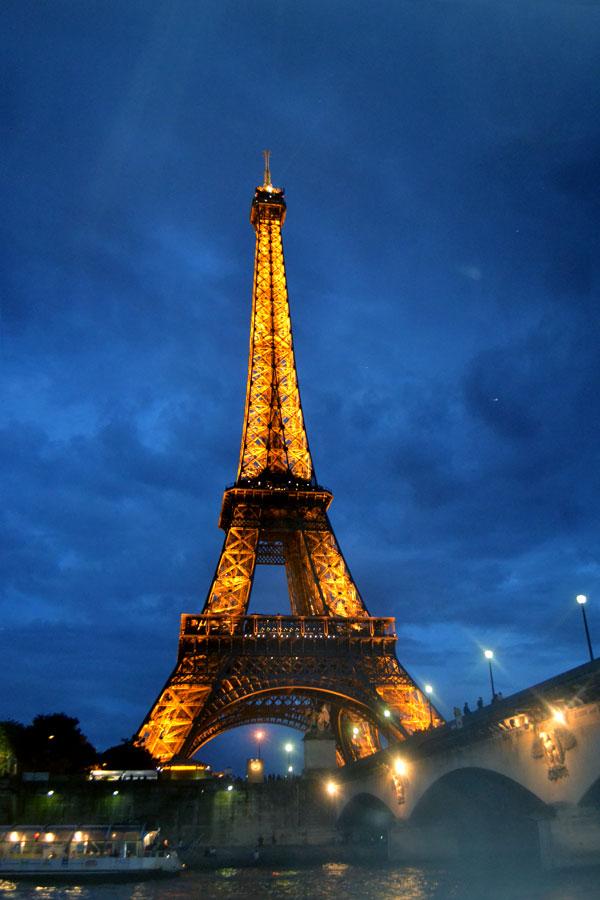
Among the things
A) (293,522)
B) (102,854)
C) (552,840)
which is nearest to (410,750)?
(552,840)

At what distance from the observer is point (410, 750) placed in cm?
4234

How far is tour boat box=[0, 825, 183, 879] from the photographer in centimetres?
4219

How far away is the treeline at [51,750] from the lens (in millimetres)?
67000

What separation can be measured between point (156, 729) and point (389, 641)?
73.7 feet

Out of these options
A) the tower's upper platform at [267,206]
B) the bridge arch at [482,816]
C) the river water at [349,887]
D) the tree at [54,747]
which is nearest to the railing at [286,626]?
the tree at [54,747]

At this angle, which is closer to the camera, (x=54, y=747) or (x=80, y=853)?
(x=80, y=853)

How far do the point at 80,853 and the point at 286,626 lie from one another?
30116 mm

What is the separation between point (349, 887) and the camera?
3481 centimetres

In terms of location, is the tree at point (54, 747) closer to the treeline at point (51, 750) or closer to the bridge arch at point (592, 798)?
the treeline at point (51, 750)

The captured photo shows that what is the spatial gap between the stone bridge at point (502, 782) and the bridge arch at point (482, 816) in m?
0.07

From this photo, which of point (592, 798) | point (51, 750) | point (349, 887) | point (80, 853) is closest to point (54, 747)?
point (51, 750)

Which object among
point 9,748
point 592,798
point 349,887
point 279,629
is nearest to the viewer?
point 592,798

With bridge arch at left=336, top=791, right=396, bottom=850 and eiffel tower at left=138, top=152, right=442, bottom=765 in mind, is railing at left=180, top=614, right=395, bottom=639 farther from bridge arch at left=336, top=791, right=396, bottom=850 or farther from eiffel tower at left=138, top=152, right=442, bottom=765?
bridge arch at left=336, top=791, right=396, bottom=850

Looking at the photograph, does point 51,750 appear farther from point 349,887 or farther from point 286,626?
point 349,887
